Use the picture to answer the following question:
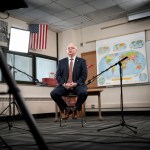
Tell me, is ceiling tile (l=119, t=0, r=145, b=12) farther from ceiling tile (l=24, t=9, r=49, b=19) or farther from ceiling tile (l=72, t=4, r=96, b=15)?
ceiling tile (l=24, t=9, r=49, b=19)

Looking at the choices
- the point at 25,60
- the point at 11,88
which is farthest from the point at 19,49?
the point at 11,88

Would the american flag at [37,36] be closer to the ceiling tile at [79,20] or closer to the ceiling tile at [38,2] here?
the ceiling tile at [79,20]

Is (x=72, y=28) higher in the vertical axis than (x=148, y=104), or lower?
higher

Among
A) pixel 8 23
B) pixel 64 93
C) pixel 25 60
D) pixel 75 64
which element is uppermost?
pixel 8 23

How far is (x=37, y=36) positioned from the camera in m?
5.89

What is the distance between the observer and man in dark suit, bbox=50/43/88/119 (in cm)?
331

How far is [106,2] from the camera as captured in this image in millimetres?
5027

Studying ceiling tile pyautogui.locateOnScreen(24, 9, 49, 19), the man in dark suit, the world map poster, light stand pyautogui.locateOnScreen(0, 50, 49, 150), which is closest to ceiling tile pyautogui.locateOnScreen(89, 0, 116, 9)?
the world map poster

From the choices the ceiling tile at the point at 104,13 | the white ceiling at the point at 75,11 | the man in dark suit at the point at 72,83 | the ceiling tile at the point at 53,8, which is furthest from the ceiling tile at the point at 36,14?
the man in dark suit at the point at 72,83

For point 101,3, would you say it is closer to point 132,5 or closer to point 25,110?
point 132,5

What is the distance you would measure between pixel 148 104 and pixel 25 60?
3441mm

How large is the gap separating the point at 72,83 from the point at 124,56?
9.70ft

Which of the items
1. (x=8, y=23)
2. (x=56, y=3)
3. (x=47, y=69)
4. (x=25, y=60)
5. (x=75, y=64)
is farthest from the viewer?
(x=47, y=69)

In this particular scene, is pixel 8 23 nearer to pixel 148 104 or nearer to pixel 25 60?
pixel 25 60
